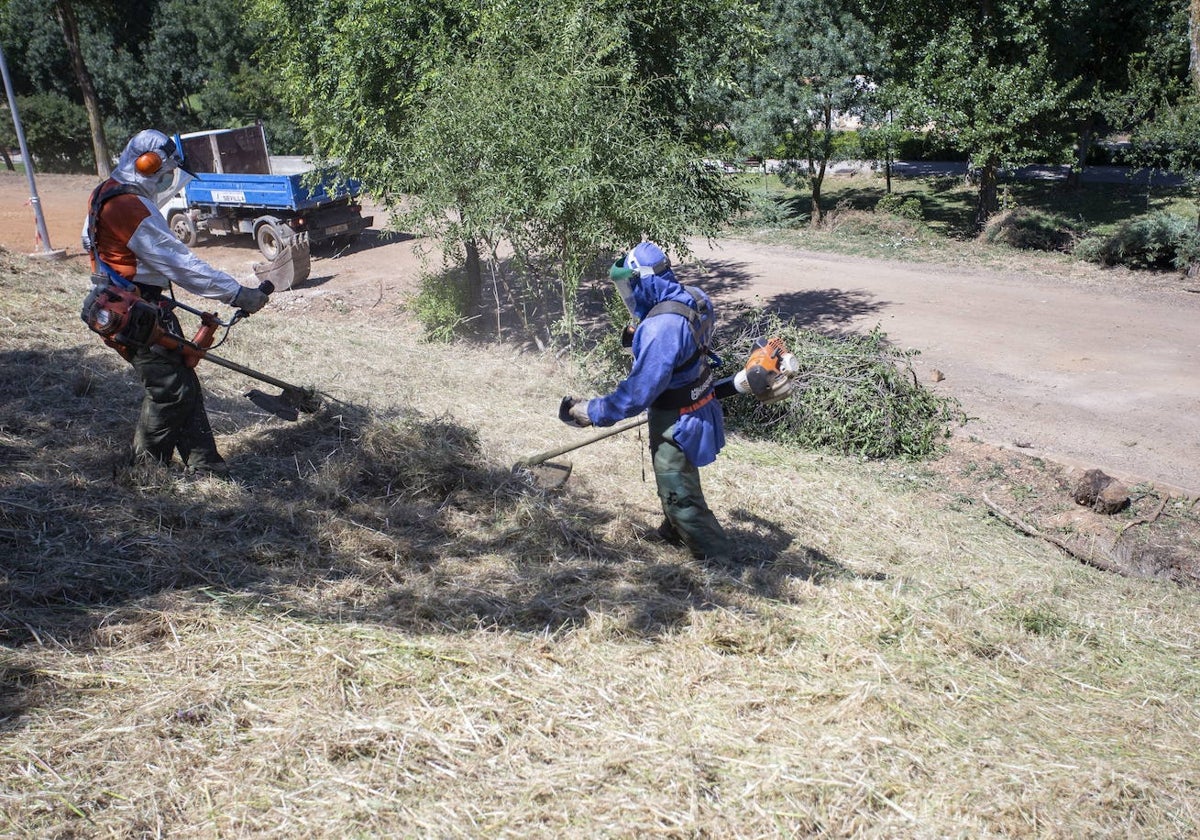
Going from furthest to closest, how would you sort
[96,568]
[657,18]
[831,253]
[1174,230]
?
[831,253] → [1174,230] → [657,18] → [96,568]

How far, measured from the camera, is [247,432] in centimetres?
582

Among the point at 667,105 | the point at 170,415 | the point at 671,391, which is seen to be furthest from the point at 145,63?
the point at 671,391

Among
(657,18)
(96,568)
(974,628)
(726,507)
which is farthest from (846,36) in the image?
(96,568)

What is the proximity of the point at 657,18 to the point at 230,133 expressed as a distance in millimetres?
9838

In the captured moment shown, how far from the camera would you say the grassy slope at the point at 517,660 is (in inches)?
112

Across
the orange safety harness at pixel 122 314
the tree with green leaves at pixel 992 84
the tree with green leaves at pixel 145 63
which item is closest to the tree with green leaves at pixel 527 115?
the orange safety harness at pixel 122 314

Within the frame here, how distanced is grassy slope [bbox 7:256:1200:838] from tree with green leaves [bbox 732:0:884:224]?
1323 cm

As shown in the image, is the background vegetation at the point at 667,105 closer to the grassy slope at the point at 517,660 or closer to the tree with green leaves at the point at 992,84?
the tree with green leaves at the point at 992,84

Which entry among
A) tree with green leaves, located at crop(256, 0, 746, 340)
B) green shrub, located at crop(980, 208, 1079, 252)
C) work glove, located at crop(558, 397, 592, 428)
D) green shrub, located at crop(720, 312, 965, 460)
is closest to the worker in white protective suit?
work glove, located at crop(558, 397, 592, 428)

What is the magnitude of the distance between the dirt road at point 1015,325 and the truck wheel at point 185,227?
376 millimetres

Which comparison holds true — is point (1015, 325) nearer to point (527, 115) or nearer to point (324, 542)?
point (527, 115)

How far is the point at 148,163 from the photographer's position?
190 inches

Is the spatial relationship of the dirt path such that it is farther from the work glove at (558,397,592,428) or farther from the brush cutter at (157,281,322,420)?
the brush cutter at (157,281,322,420)

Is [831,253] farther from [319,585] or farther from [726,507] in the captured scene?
[319,585]
